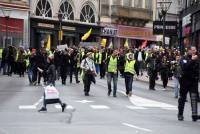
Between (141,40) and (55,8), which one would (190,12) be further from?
(141,40)

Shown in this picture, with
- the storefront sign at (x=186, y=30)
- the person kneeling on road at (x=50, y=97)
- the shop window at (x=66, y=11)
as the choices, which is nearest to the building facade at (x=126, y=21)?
the shop window at (x=66, y=11)

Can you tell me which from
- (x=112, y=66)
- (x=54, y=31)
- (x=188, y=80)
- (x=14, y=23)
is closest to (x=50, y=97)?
(x=188, y=80)

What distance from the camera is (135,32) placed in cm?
7681

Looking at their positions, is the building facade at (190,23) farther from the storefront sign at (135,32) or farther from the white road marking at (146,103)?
the white road marking at (146,103)

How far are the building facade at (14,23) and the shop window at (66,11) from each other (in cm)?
468

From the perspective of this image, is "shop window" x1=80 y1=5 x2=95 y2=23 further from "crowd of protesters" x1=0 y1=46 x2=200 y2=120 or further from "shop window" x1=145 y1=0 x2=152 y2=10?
"crowd of protesters" x1=0 y1=46 x2=200 y2=120

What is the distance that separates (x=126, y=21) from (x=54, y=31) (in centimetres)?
1289

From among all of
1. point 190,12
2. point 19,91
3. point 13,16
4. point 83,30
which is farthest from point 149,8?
point 19,91

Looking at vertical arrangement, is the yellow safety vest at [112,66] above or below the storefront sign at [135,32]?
below

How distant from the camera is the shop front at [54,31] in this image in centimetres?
6281

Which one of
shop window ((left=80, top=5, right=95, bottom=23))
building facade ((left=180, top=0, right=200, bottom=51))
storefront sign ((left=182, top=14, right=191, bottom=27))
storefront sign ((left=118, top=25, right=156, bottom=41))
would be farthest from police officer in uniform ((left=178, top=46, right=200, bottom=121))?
storefront sign ((left=118, top=25, right=156, bottom=41))

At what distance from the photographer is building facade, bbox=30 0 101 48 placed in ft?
206

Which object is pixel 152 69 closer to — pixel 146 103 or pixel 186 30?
pixel 146 103

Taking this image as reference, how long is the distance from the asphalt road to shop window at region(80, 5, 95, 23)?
41332 millimetres
